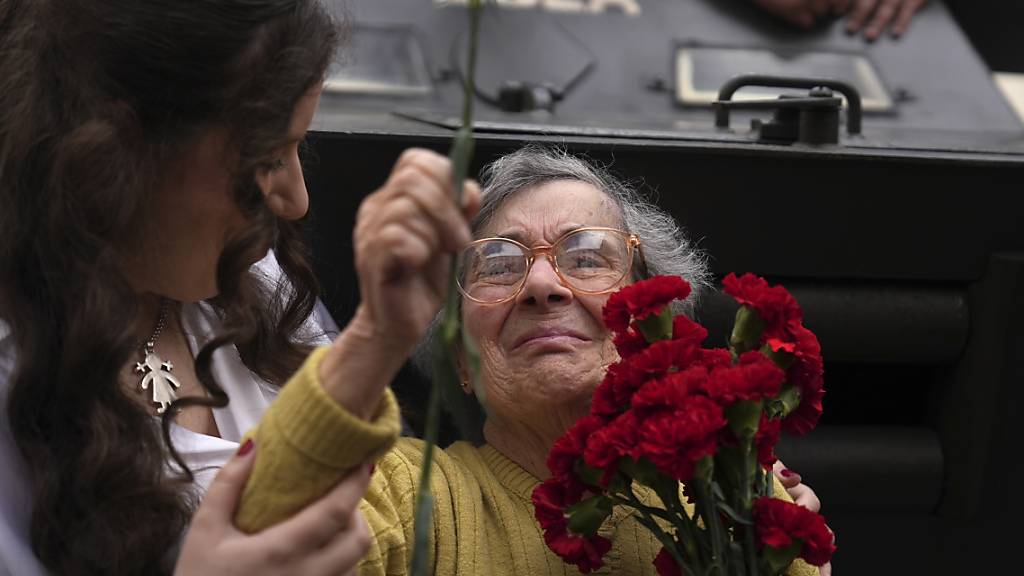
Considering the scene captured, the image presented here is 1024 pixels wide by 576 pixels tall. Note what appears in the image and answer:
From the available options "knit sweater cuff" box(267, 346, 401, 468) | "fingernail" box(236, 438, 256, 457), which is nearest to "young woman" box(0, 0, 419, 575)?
"fingernail" box(236, 438, 256, 457)

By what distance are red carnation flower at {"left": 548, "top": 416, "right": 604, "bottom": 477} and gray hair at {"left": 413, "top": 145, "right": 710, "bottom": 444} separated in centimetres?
36

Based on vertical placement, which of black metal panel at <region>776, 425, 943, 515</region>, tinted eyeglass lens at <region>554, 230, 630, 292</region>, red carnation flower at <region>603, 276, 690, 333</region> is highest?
red carnation flower at <region>603, 276, 690, 333</region>

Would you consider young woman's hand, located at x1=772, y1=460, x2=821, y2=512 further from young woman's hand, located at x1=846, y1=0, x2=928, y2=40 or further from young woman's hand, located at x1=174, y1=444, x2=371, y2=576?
young woman's hand, located at x1=846, y1=0, x2=928, y2=40

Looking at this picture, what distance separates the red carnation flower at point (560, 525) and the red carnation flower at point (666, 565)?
0.25 feet

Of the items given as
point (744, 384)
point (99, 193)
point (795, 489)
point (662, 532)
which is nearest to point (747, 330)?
point (744, 384)

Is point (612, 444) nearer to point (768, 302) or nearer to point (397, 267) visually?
point (768, 302)

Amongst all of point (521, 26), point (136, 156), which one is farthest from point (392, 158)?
point (521, 26)

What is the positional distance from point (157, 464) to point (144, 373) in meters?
0.22

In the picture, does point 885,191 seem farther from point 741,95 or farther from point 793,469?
point 741,95

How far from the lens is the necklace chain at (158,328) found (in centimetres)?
188

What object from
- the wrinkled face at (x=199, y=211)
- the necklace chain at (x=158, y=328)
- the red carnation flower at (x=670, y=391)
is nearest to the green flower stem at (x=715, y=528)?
the red carnation flower at (x=670, y=391)

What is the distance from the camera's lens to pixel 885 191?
242 centimetres

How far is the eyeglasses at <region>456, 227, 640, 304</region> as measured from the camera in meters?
2.00

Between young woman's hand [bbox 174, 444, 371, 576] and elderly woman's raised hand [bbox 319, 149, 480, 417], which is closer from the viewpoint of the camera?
elderly woman's raised hand [bbox 319, 149, 480, 417]
